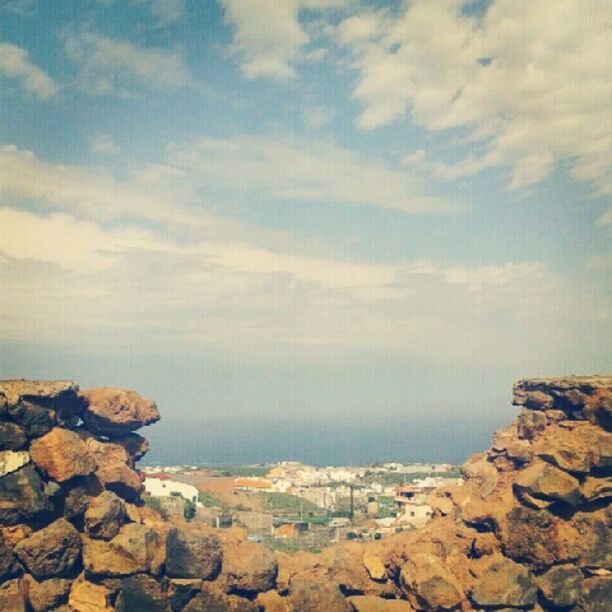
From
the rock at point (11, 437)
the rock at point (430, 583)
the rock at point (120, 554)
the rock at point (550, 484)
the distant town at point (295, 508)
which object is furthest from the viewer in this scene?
the distant town at point (295, 508)

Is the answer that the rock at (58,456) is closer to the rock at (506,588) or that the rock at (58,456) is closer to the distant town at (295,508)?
the distant town at (295,508)

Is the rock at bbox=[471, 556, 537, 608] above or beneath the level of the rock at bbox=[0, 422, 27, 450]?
beneath

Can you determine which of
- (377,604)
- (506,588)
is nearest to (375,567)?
(377,604)

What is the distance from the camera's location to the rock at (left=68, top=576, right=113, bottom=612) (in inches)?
950

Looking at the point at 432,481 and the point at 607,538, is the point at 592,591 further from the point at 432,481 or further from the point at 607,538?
the point at 432,481

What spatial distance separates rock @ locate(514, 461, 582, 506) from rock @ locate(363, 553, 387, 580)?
7297mm

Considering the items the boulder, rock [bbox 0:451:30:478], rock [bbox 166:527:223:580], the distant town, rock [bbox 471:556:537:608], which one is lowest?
the distant town

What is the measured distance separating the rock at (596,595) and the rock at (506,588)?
1983mm

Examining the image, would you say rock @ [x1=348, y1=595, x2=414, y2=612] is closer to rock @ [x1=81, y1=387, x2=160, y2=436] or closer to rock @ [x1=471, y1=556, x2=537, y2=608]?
rock @ [x1=471, y1=556, x2=537, y2=608]

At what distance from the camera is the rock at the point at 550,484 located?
25.1m

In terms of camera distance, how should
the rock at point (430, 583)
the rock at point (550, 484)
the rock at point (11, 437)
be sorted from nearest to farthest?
the rock at point (430, 583) < the rock at point (550, 484) < the rock at point (11, 437)

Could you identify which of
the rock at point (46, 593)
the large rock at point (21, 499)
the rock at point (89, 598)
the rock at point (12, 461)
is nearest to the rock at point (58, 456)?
the rock at point (12, 461)

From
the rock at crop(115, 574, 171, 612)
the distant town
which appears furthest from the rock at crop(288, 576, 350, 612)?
the distant town

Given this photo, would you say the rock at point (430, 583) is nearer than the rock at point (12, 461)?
Yes
